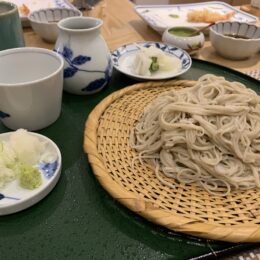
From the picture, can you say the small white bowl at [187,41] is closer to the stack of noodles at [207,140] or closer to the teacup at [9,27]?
the stack of noodles at [207,140]

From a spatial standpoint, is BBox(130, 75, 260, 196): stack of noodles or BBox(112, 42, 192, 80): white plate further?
BBox(112, 42, 192, 80): white plate

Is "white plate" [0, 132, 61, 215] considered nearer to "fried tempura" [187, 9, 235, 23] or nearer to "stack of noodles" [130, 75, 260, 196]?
"stack of noodles" [130, 75, 260, 196]

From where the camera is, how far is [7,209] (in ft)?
2.42

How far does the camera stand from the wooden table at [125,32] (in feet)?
5.32

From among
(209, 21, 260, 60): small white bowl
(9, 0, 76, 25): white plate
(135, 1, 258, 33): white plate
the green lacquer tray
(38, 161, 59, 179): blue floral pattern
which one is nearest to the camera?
the green lacquer tray

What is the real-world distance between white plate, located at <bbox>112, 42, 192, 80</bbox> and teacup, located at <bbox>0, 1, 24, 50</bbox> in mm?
428

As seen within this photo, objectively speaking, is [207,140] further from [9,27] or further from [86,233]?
[9,27]

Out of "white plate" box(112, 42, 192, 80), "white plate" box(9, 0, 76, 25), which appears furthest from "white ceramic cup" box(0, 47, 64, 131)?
"white plate" box(9, 0, 76, 25)

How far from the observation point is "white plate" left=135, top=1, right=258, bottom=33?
1.91m

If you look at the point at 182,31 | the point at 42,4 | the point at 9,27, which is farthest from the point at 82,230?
the point at 42,4

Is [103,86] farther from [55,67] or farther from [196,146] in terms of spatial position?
[196,146]

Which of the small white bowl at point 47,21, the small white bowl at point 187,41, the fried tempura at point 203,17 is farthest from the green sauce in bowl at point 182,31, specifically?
the small white bowl at point 47,21

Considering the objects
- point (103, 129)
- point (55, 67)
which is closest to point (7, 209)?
point (103, 129)

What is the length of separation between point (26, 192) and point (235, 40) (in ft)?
4.14
